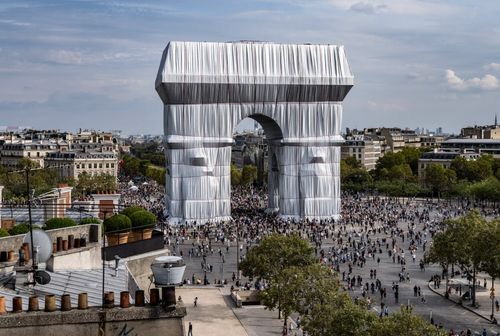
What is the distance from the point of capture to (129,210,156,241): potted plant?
88.4 feet

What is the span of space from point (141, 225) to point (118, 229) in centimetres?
206

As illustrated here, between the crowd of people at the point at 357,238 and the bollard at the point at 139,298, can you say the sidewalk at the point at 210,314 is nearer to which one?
the crowd of people at the point at 357,238

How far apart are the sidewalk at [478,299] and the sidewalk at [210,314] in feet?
38.4

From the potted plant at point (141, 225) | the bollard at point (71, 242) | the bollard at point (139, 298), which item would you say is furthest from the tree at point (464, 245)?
Result: the bollard at point (139, 298)

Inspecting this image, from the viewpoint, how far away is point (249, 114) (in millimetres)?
72188

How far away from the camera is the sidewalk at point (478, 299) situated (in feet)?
118

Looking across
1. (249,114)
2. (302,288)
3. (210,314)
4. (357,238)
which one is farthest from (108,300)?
(249,114)

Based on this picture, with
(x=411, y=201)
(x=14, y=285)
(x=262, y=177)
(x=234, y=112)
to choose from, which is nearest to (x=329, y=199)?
(x=234, y=112)

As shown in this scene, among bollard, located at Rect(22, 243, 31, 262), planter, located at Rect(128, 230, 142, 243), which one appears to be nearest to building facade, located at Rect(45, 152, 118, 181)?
planter, located at Rect(128, 230, 142, 243)

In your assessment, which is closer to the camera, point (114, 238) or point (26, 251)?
point (26, 251)

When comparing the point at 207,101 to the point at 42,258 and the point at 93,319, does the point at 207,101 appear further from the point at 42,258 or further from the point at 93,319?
the point at 93,319

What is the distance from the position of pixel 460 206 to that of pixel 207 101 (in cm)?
3826

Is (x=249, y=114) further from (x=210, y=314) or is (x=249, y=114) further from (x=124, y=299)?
(x=124, y=299)

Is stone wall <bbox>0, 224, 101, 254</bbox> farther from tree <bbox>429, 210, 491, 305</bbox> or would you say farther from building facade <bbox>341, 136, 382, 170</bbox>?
building facade <bbox>341, 136, 382, 170</bbox>
